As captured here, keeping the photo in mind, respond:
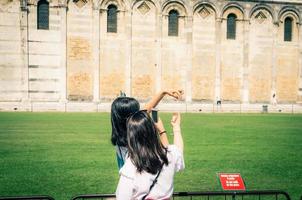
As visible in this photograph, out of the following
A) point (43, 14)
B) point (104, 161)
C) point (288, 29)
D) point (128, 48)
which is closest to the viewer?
point (104, 161)

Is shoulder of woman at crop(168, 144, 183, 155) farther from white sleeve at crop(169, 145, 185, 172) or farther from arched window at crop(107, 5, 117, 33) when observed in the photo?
arched window at crop(107, 5, 117, 33)

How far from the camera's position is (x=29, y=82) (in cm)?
2791

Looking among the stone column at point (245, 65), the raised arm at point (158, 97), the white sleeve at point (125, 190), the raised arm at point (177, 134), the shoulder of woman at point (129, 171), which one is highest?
the stone column at point (245, 65)

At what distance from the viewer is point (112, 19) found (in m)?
30.0

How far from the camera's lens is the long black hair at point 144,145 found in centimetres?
274

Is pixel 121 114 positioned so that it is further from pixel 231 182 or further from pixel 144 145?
pixel 231 182

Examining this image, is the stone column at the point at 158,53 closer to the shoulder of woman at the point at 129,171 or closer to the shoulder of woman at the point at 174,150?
the shoulder of woman at the point at 174,150

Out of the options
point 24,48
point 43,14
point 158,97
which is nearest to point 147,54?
point 43,14

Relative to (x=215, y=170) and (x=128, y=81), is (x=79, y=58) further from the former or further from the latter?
(x=215, y=170)

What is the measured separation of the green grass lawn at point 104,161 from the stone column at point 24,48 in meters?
13.0

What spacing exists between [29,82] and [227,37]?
16899 millimetres

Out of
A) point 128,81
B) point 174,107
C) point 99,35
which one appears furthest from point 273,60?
point 99,35

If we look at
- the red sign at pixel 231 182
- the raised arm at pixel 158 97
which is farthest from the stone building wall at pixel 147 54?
the raised arm at pixel 158 97

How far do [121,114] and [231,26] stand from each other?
99.9 ft
